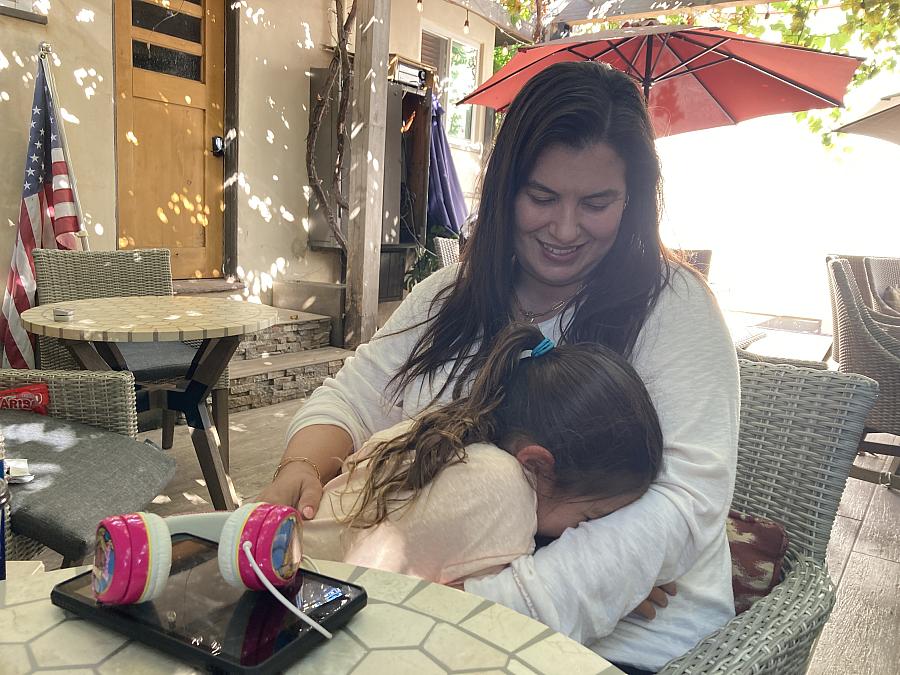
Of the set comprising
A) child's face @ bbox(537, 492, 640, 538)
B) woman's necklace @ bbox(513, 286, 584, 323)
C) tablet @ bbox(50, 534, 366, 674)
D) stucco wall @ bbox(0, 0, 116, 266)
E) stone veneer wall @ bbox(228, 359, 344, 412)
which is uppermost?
stucco wall @ bbox(0, 0, 116, 266)

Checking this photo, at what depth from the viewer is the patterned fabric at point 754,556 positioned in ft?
3.42

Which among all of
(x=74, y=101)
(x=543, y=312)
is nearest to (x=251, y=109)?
(x=74, y=101)

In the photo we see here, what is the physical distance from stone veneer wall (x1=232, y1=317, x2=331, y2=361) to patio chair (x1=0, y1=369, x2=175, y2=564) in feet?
7.73

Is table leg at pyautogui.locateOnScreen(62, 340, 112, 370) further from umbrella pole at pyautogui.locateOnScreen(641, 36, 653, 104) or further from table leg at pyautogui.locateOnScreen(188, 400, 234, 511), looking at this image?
umbrella pole at pyautogui.locateOnScreen(641, 36, 653, 104)

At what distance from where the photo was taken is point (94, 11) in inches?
152

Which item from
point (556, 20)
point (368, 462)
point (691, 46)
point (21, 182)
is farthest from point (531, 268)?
point (556, 20)

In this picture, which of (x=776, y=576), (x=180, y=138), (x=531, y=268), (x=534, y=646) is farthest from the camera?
(x=180, y=138)

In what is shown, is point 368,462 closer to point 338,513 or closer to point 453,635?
point 338,513

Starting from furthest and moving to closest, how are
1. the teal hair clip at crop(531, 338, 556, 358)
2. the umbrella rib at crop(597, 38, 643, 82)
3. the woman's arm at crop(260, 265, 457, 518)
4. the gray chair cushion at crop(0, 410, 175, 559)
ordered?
the umbrella rib at crop(597, 38, 643, 82) → the gray chair cushion at crop(0, 410, 175, 559) → the woman's arm at crop(260, 265, 457, 518) → the teal hair clip at crop(531, 338, 556, 358)

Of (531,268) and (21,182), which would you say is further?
(21,182)

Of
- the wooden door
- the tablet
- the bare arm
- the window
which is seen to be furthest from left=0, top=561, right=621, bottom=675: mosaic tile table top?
the window

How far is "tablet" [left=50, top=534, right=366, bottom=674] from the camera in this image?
0.54m

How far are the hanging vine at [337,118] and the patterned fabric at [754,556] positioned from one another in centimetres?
441

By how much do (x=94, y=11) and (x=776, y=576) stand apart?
14.5 ft
